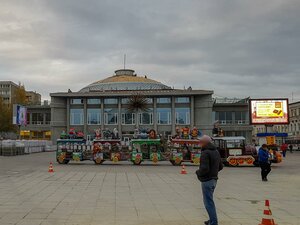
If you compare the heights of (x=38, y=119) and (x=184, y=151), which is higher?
(x=38, y=119)

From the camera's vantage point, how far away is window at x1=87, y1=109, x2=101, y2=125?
7725cm

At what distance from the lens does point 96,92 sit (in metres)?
77.2

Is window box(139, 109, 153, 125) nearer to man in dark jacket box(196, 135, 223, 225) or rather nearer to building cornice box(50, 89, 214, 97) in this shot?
building cornice box(50, 89, 214, 97)

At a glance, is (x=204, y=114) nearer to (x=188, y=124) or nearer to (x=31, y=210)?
(x=188, y=124)

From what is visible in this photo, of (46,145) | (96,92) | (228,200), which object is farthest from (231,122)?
(228,200)

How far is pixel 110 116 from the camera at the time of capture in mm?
77188

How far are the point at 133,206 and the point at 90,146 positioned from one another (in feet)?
68.7

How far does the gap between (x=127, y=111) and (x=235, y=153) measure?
46811 mm

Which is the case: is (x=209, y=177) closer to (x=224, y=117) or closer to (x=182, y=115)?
(x=182, y=115)

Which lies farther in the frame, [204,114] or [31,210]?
[204,114]

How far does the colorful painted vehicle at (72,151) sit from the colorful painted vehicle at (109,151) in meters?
0.57

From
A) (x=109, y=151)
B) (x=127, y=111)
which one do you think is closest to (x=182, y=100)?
(x=127, y=111)

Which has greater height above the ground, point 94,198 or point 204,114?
point 204,114

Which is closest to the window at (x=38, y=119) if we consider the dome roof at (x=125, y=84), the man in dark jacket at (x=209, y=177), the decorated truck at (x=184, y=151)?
the dome roof at (x=125, y=84)
